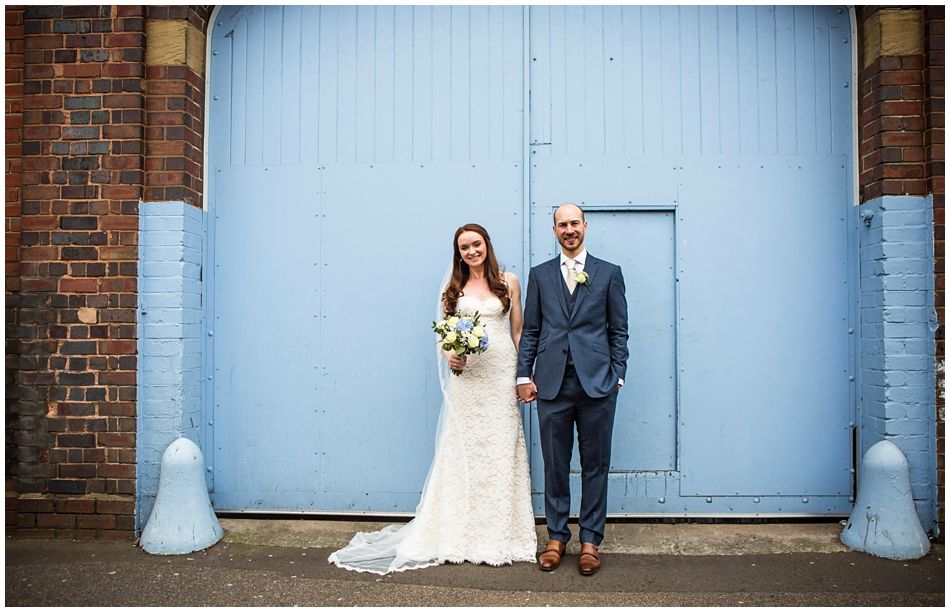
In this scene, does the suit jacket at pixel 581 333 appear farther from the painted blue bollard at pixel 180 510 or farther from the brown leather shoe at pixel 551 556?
the painted blue bollard at pixel 180 510

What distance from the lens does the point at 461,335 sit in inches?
151

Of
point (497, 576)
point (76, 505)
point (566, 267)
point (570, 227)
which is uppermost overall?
point (570, 227)

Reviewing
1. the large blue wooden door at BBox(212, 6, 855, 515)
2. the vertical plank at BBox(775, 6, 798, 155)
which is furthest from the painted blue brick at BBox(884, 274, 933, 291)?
the vertical plank at BBox(775, 6, 798, 155)

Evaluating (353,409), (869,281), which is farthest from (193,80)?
(869,281)

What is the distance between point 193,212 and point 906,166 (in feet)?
15.0

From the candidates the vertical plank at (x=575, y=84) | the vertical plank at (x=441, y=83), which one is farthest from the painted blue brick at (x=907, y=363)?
the vertical plank at (x=441, y=83)

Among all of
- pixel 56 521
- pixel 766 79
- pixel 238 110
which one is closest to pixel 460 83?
pixel 238 110

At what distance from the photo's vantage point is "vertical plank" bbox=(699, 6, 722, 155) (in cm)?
466

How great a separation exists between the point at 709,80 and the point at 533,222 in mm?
1530

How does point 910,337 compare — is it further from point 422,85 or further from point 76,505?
point 76,505

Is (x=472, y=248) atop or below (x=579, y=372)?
atop

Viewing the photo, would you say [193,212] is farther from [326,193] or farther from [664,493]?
[664,493]

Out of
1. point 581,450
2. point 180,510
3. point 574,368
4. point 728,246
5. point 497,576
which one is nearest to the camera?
point 497,576

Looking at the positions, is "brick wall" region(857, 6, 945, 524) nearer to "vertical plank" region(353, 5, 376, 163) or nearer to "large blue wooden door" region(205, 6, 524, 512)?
"large blue wooden door" region(205, 6, 524, 512)
